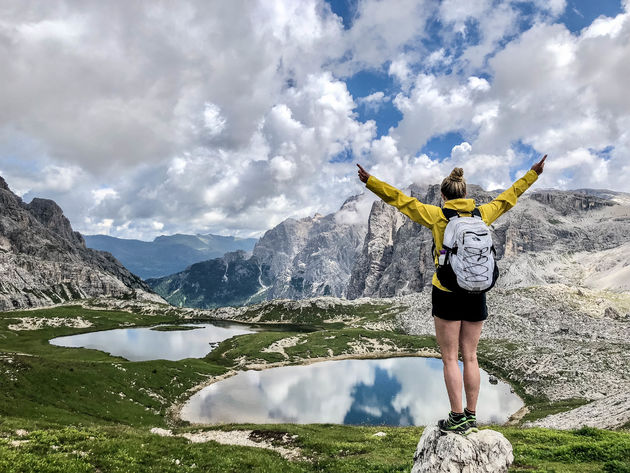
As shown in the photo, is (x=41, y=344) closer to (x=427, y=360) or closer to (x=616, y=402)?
(x=427, y=360)

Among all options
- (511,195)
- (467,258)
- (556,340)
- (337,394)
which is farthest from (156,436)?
(556,340)

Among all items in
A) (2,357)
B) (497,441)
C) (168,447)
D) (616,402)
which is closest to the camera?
(497,441)

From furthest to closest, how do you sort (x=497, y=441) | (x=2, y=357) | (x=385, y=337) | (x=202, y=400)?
(x=385, y=337) → (x=202, y=400) → (x=2, y=357) → (x=497, y=441)

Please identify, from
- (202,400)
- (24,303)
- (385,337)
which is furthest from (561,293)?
(24,303)

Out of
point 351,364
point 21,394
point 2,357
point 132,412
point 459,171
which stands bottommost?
point 351,364

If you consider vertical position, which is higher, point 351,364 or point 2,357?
point 2,357

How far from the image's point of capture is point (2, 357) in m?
46.2

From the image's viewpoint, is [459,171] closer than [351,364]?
Yes

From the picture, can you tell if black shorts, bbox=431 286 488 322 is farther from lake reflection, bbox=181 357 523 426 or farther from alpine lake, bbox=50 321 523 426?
lake reflection, bbox=181 357 523 426

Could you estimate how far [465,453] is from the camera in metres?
9.32

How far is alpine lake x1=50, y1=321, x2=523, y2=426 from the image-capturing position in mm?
59594

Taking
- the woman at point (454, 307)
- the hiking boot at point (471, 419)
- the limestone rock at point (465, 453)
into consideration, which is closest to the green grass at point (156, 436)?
the limestone rock at point (465, 453)

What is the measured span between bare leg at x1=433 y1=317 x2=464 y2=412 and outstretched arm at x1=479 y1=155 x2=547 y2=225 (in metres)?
3.08

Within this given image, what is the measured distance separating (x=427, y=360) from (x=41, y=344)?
123013mm
